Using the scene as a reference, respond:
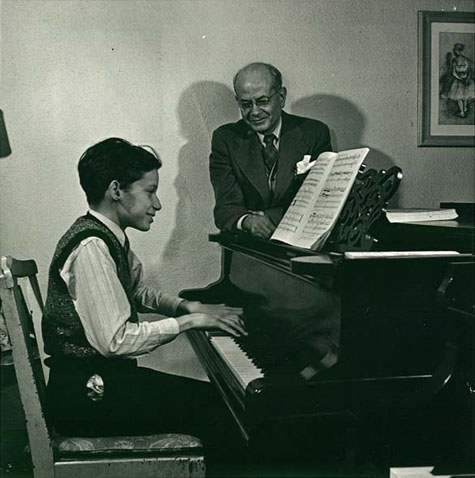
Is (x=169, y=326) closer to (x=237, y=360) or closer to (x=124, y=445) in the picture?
(x=237, y=360)

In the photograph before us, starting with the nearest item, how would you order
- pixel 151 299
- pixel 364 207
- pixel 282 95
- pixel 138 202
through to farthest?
pixel 364 207
pixel 138 202
pixel 151 299
pixel 282 95

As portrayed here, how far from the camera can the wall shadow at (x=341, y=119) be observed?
103 inches

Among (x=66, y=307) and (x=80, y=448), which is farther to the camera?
(x=66, y=307)

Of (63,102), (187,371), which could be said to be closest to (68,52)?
(63,102)

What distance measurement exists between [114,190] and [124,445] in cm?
82

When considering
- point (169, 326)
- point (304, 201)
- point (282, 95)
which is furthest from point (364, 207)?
point (282, 95)

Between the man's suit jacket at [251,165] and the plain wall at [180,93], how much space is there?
59 mm

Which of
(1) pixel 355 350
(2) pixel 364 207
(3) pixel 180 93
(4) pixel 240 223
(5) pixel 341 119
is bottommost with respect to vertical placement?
(1) pixel 355 350

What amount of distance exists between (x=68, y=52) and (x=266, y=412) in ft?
5.17

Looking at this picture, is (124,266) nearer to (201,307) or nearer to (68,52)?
(201,307)

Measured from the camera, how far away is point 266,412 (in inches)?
57.6

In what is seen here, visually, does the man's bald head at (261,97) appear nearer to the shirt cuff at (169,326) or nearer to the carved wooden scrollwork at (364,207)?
the carved wooden scrollwork at (364,207)

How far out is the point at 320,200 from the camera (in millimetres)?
1863

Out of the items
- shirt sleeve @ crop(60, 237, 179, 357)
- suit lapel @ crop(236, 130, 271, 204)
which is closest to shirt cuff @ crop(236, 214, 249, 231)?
suit lapel @ crop(236, 130, 271, 204)
